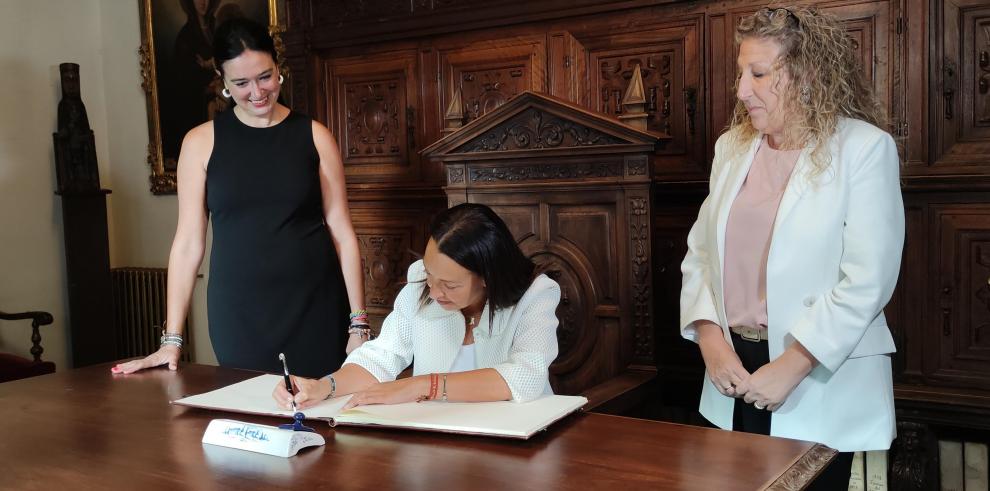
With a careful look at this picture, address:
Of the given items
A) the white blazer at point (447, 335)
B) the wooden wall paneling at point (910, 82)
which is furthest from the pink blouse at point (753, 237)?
the wooden wall paneling at point (910, 82)

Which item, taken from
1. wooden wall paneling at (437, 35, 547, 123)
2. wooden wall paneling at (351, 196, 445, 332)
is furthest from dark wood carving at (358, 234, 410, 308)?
wooden wall paneling at (437, 35, 547, 123)

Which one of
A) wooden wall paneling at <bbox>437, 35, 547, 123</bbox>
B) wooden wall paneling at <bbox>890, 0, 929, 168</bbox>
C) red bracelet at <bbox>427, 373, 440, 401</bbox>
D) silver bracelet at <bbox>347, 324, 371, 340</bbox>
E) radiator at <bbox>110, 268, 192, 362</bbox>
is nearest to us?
red bracelet at <bbox>427, 373, 440, 401</bbox>

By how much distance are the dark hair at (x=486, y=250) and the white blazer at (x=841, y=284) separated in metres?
0.60

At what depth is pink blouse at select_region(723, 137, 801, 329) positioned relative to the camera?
212 cm

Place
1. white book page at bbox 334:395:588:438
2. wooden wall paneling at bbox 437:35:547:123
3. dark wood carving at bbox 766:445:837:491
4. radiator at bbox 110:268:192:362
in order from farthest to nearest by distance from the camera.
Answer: radiator at bbox 110:268:192:362 < wooden wall paneling at bbox 437:35:547:123 < white book page at bbox 334:395:588:438 < dark wood carving at bbox 766:445:837:491

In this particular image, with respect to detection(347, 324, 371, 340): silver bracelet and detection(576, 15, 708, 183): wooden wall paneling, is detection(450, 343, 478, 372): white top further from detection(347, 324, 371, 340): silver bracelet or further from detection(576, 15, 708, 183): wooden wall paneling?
detection(576, 15, 708, 183): wooden wall paneling

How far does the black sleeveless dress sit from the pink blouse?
1152 millimetres

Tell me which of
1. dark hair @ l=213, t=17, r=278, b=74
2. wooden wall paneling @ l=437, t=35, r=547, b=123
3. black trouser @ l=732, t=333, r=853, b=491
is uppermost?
wooden wall paneling @ l=437, t=35, r=547, b=123

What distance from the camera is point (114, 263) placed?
618 cm

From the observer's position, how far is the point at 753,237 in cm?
214

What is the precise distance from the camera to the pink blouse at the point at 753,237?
2117mm

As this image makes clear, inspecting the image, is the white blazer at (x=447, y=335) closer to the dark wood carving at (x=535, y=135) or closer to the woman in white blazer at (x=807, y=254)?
the woman in white blazer at (x=807, y=254)

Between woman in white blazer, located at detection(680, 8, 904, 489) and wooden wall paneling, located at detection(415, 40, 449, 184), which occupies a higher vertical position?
wooden wall paneling, located at detection(415, 40, 449, 184)

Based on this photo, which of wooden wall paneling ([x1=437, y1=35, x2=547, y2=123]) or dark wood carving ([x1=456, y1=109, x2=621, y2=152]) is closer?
dark wood carving ([x1=456, y1=109, x2=621, y2=152])
